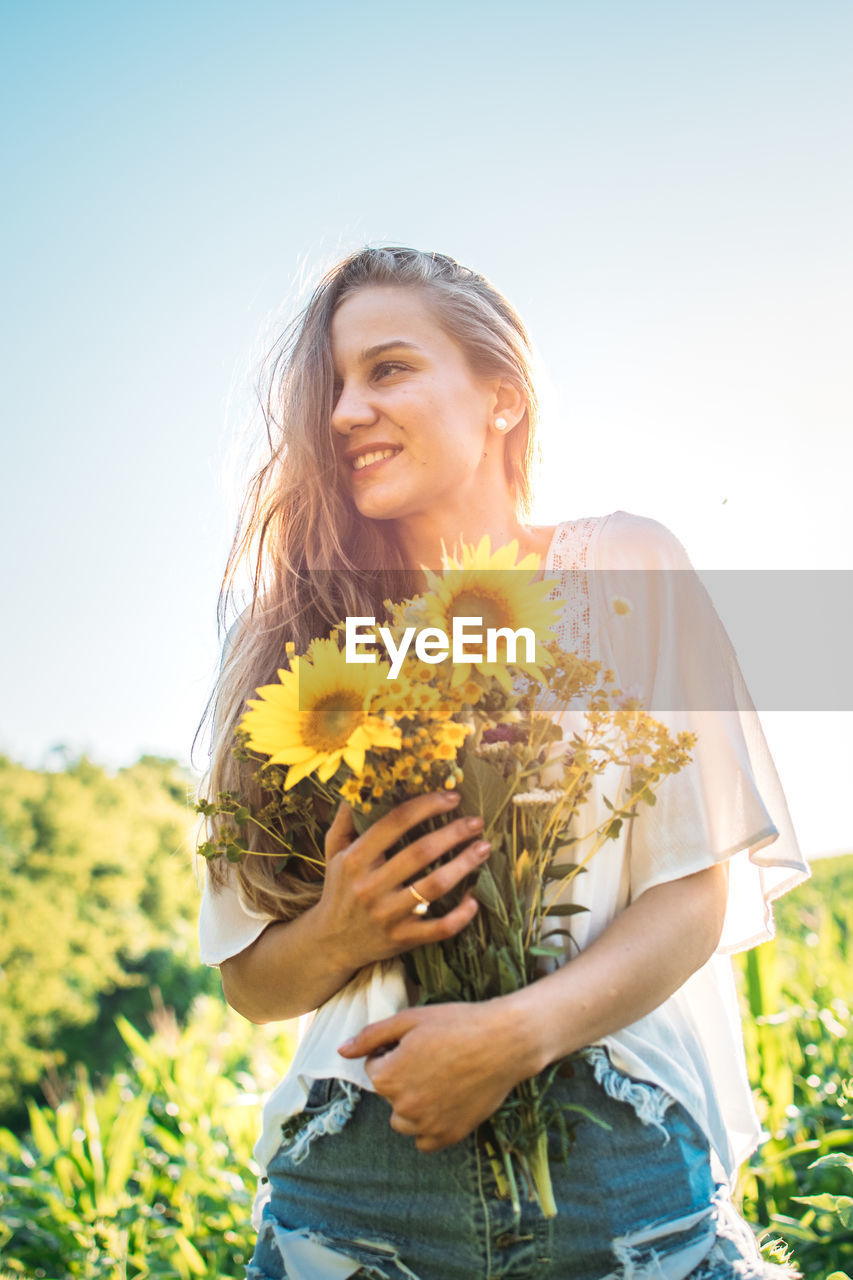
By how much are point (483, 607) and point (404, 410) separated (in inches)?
29.9

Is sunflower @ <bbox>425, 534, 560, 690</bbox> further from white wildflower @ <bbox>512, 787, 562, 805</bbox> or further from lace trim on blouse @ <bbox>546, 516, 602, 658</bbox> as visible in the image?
lace trim on blouse @ <bbox>546, 516, 602, 658</bbox>

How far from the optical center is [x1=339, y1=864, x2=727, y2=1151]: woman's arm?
1187mm

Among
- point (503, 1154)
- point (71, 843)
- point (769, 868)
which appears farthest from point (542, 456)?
point (71, 843)

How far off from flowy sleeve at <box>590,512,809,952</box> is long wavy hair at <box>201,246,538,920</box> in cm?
56

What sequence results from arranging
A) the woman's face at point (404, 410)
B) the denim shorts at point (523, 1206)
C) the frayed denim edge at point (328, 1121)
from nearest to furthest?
the denim shorts at point (523, 1206) → the frayed denim edge at point (328, 1121) → the woman's face at point (404, 410)

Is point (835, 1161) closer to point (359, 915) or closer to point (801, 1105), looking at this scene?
point (359, 915)

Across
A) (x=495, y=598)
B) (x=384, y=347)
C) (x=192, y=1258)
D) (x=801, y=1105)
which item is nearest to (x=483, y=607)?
(x=495, y=598)

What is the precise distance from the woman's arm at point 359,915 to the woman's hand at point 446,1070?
105mm

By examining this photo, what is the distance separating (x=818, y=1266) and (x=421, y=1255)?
1.83 m

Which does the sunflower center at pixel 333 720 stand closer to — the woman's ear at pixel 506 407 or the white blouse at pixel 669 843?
the white blouse at pixel 669 843

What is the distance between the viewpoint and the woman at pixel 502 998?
125cm

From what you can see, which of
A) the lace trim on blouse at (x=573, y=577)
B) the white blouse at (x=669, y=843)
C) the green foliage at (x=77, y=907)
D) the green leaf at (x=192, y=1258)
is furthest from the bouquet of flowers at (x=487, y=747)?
the green foliage at (x=77, y=907)

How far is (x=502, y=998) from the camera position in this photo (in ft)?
3.98

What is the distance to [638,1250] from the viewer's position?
4.22 feet
